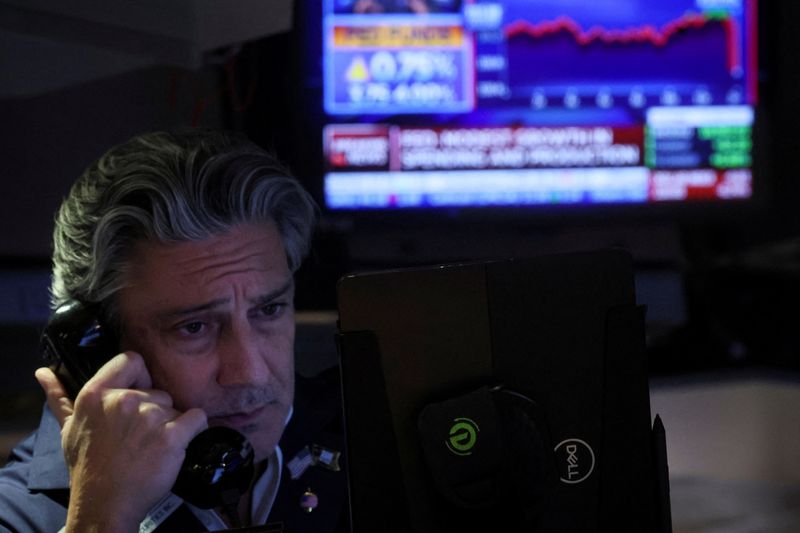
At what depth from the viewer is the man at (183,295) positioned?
1.23 m

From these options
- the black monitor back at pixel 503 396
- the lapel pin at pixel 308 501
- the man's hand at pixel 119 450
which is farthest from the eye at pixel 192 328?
the black monitor back at pixel 503 396

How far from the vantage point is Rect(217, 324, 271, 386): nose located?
122 cm

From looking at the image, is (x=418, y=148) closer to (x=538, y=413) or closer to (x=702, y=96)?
(x=702, y=96)

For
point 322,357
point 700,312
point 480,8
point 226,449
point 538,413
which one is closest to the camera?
point 538,413

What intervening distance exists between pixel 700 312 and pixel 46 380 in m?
1.86

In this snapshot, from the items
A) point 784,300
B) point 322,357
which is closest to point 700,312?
point 784,300

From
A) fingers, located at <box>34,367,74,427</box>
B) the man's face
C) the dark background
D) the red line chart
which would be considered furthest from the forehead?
the red line chart

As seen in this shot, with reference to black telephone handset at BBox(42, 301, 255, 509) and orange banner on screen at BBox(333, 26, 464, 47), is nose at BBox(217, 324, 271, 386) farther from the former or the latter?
orange banner on screen at BBox(333, 26, 464, 47)

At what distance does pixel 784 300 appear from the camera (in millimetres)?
2746

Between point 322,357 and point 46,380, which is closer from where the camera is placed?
point 46,380

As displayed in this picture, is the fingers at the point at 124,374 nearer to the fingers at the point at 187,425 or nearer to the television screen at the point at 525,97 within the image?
the fingers at the point at 187,425

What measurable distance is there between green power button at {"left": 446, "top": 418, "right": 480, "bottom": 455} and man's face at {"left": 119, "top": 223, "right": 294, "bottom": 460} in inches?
16.5

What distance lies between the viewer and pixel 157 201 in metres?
1.23

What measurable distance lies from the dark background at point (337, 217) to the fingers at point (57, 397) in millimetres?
356
